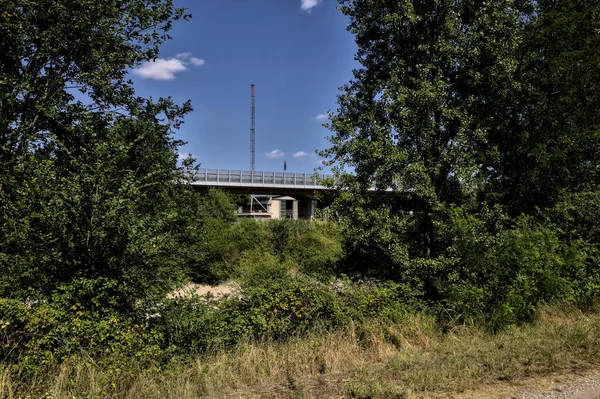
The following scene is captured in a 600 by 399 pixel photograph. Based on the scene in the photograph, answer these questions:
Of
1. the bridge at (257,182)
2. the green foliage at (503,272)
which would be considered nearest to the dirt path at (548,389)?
the green foliage at (503,272)

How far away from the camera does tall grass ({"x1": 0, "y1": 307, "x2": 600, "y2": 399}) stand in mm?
4645

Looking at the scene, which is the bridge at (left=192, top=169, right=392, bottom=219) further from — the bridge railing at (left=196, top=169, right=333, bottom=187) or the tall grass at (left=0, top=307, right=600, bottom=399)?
the tall grass at (left=0, top=307, right=600, bottom=399)

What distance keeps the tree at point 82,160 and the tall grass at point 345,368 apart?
1.49 m

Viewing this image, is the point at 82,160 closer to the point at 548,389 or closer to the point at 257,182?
the point at 548,389

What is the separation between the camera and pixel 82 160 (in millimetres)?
7172

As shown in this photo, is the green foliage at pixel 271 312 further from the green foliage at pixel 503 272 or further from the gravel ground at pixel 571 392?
the gravel ground at pixel 571 392

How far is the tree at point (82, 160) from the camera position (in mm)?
6004

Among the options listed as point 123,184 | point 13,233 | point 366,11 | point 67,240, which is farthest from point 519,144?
point 13,233

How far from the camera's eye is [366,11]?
11.9m

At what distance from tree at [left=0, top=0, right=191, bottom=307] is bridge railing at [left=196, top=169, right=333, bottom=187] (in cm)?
3715

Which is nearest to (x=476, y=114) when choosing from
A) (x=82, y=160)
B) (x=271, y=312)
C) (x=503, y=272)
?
(x=503, y=272)

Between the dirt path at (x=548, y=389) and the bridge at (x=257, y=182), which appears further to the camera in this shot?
the bridge at (x=257, y=182)

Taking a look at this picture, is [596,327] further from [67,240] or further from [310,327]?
[67,240]

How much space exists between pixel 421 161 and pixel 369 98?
107 inches
